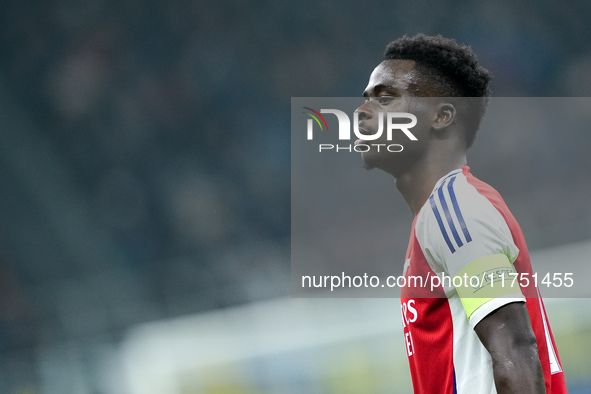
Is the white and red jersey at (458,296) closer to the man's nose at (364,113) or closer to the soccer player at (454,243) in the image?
the soccer player at (454,243)

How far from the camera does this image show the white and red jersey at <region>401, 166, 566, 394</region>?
1454mm

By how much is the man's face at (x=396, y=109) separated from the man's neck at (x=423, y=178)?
45 mm

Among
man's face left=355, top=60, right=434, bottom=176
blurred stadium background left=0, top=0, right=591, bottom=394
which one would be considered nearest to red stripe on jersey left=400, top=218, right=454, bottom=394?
man's face left=355, top=60, right=434, bottom=176

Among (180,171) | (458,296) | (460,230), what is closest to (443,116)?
(460,230)

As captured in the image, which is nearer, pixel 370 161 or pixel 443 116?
pixel 443 116

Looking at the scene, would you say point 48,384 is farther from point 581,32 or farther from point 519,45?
point 581,32

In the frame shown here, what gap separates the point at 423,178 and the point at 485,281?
1.57 ft

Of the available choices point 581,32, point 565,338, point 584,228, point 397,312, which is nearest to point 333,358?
point 397,312

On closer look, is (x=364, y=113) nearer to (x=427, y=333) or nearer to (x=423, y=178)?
(x=423, y=178)

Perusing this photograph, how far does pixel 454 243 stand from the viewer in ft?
4.84

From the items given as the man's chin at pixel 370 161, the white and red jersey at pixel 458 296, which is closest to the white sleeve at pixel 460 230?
the white and red jersey at pixel 458 296

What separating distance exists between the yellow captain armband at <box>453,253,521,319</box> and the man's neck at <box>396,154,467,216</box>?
0.36m

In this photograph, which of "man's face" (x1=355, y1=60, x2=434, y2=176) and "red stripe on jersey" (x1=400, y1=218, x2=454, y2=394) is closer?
"red stripe on jersey" (x1=400, y1=218, x2=454, y2=394)

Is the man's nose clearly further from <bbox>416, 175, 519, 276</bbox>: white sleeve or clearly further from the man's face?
<bbox>416, 175, 519, 276</bbox>: white sleeve
